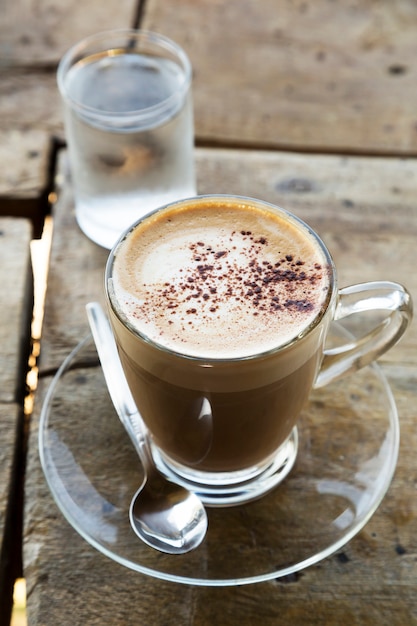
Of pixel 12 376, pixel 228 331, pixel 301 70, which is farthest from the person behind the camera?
pixel 301 70

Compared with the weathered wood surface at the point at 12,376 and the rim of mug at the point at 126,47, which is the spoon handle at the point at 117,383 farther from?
the rim of mug at the point at 126,47

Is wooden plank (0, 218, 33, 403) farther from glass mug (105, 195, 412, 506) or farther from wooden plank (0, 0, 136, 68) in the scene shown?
wooden plank (0, 0, 136, 68)

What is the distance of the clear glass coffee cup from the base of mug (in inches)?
14.4

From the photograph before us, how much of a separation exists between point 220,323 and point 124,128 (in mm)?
415

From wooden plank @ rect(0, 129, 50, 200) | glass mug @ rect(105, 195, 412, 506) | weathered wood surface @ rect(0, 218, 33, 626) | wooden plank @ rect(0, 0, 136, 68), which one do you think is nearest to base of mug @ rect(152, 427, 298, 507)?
glass mug @ rect(105, 195, 412, 506)

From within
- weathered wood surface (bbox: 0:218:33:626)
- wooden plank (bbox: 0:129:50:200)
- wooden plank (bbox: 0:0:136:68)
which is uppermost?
wooden plank (bbox: 0:0:136:68)

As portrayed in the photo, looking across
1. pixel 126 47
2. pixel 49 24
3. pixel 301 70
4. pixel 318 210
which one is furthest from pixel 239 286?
pixel 49 24

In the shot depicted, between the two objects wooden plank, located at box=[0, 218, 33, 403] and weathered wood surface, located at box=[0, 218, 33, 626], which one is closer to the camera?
weathered wood surface, located at box=[0, 218, 33, 626]

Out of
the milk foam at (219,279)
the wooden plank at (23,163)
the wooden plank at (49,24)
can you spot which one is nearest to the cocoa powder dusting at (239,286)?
the milk foam at (219,279)

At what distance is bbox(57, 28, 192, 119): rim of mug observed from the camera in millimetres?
1025

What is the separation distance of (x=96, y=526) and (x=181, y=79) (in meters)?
0.64

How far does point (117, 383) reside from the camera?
92 centimetres

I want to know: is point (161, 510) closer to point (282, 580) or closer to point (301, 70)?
point (282, 580)

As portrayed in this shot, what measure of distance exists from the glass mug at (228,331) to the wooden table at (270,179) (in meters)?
0.13
